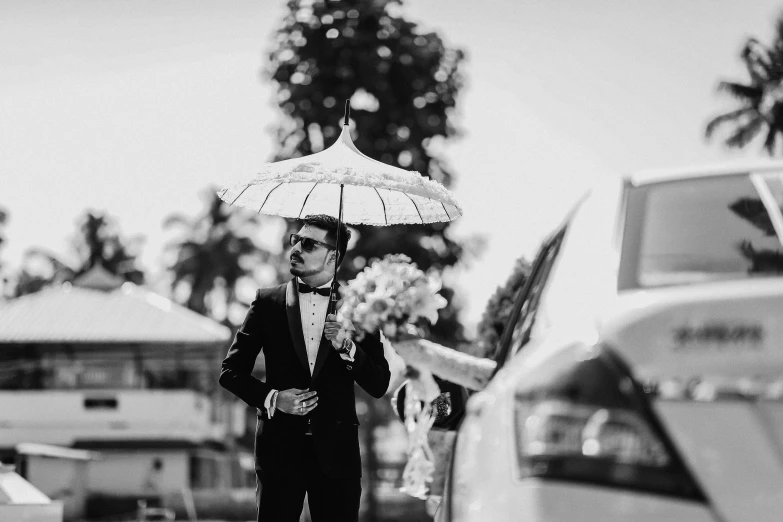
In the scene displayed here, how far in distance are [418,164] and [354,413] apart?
28.3 m

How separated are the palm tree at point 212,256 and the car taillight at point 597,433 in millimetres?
74804

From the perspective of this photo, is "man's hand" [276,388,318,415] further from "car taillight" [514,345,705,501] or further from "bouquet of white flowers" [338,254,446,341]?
"car taillight" [514,345,705,501]

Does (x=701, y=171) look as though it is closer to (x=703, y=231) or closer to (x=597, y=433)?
(x=703, y=231)

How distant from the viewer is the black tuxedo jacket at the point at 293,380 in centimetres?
571

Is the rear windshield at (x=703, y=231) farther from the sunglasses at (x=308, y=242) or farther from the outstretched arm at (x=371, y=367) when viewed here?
the sunglasses at (x=308, y=242)

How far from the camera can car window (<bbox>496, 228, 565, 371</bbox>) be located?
3408 mm

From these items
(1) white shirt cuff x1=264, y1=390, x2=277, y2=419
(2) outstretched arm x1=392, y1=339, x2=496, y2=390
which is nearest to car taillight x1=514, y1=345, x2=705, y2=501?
(2) outstretched arm x1=392, y1=339, x2=496, y2=390

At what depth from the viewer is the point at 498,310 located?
8.00 metres

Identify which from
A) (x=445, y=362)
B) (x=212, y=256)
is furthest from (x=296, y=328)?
(x=212, y=256)

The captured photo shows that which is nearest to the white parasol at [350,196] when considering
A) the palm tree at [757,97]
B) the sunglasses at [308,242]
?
the sunglasses at [308,242]

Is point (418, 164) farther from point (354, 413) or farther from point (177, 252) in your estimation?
point (177, 252)

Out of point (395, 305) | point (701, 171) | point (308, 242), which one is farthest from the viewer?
point (308, 242)

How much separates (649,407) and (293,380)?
346 cm

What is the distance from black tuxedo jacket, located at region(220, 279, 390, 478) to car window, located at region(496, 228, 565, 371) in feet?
5.44
